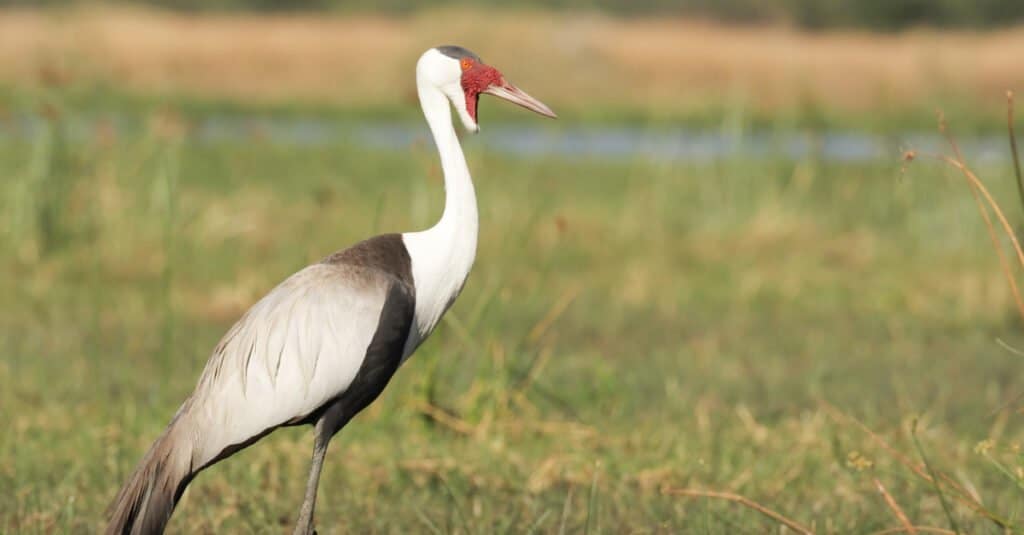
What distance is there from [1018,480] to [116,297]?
586 centimetres

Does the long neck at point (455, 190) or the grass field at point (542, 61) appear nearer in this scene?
the long neck at point (455, 190)

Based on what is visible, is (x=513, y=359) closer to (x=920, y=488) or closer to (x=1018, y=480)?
(x=920, y=488)

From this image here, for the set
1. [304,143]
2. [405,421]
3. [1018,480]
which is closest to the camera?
[1018,480]

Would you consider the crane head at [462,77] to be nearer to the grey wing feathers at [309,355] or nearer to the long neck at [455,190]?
the long neck at [455,190]

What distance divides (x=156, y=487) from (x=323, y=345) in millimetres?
481

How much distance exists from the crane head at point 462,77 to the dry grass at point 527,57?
16562 mm

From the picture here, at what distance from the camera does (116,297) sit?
8.10 metres

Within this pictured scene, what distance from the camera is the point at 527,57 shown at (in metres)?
21.8

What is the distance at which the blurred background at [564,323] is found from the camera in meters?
4.45

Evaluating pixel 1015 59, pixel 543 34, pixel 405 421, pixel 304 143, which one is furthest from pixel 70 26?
pixel 1015 59

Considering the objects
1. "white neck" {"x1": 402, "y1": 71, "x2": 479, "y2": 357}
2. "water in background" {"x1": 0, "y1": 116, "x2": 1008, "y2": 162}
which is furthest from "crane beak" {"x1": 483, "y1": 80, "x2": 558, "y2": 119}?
"water in background" {"x1": 0, "y1": 116, "x2": 1008, "y2": 162}

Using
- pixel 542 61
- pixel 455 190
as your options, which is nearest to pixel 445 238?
pixel 455 190

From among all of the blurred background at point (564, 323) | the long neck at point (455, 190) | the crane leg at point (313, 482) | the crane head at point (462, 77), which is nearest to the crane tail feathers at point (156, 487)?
the crane leg at point (313, 482)

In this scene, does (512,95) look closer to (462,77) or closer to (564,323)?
(462,77)
